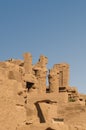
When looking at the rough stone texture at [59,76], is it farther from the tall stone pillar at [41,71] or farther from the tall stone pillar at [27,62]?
the tall stone pillar at [27,62]

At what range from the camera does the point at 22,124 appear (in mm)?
15078

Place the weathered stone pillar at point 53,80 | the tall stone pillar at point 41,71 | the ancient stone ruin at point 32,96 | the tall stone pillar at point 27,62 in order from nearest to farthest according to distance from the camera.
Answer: the ancient stone ruin at point 32,96 → the tall stone pillar at point 27,62 → the tall stone pillar at point 41,71 → the weathered stone pillar at point 53,80

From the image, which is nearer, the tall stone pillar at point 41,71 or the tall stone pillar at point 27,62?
the tall stone pillar at point 27,62

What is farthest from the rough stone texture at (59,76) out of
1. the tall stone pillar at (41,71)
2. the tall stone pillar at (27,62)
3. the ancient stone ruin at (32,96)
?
the tall stone pillar at (27,62)

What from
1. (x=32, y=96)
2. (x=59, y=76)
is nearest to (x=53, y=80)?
(x=59, y=76)

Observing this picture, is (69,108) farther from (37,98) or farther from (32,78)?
(32,78)

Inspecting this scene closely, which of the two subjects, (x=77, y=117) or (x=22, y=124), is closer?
(x=22, y=124)

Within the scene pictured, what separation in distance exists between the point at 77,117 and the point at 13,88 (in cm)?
920

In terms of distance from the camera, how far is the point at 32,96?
2617cm

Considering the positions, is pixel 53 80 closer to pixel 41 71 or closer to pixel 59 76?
pixel 41 71

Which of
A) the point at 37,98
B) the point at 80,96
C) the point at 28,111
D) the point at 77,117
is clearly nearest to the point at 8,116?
the point at 28,111

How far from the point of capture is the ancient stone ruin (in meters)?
14.8

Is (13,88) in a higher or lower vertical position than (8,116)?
higher

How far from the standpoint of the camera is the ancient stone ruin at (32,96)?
582 inches
